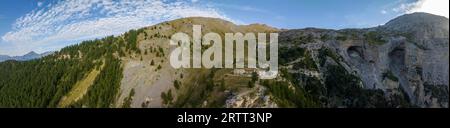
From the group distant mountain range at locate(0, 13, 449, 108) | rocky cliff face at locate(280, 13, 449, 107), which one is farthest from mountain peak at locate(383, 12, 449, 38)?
rocky cliff face at locate(280, 13, 449, 107)

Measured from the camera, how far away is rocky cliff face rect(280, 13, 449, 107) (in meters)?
122

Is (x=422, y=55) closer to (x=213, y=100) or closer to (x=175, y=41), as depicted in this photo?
(x=175, y=41)

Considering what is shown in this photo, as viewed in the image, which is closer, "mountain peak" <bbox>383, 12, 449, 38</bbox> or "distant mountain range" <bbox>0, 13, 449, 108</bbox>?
"distant mountain range" <bbox>0, 13, 449, 108</bbox>

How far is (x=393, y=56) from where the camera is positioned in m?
140

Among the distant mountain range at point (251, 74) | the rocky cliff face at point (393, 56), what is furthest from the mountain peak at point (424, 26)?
the rocky cliff face at point (393, 56)

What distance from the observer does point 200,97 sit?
6950cm

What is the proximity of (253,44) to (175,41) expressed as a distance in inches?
741

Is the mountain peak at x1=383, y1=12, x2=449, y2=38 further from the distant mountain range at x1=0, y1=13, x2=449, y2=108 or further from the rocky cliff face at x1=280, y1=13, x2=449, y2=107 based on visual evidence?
the rocky cliff face at x1=280, y1=13, x2=449, y2=107

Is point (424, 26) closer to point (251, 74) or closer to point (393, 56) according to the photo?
point (393, 56)

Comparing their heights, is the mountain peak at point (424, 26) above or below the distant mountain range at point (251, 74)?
above

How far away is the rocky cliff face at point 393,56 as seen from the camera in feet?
400

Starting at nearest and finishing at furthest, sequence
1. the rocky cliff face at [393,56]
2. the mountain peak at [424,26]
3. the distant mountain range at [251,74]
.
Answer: the distant mountain range at [251,74] < the rocky cliff face at [393,56] < the mountain peak at [424,26]

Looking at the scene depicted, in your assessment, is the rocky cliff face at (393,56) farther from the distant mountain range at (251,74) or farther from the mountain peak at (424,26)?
the mountain peak at (424,26)

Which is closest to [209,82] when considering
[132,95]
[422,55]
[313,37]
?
[132,95]
